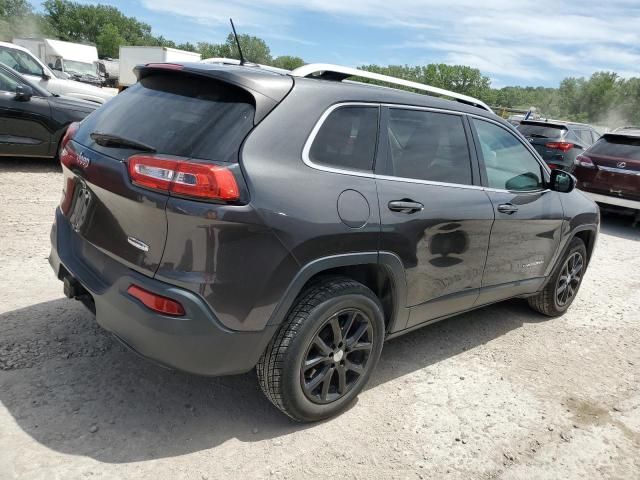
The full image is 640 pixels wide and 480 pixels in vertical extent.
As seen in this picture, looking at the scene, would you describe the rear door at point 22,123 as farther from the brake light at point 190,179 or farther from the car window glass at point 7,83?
the brake light at point 190,179

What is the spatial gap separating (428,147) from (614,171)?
7327 millimetres

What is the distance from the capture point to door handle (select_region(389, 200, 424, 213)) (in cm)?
288

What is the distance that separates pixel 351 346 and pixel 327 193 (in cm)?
87

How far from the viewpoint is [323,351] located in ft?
9.11

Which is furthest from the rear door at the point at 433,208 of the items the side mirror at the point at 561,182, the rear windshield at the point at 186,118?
the side mirror at the point at 561,182

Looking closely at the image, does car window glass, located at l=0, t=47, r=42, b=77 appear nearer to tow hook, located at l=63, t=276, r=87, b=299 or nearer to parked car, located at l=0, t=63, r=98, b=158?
parked car, located at l=0, t=63, r=98, b=158

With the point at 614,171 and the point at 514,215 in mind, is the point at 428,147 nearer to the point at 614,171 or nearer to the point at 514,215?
the point at 514,215

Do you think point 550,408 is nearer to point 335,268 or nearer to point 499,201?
point 499,201

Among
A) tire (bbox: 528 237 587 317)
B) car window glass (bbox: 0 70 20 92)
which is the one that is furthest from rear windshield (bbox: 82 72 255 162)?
car window glass (bbox: 0 70 20 92)

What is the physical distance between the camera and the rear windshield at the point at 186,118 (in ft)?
7.88

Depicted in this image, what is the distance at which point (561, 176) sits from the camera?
14.1 ft

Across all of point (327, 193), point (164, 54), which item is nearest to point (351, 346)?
point (327, 193)

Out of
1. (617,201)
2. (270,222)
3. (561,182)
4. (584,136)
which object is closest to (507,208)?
(561,182)

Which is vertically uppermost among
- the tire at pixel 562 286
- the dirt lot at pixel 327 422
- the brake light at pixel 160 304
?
the brake light at pixel 160 304
